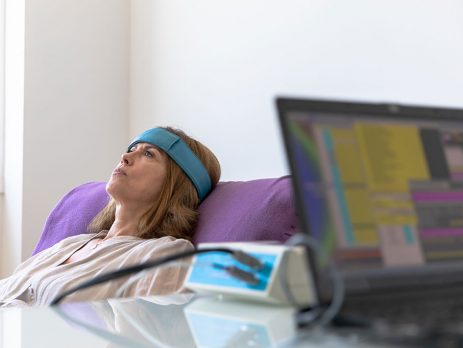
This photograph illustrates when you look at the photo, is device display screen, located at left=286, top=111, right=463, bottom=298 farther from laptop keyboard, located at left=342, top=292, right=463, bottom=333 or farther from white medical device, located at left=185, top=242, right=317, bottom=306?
white medical device, located at left=185, top=242, right=317, bottom=306

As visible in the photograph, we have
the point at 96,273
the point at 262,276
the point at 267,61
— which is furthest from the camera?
the point at 267,61

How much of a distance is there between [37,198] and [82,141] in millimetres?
346

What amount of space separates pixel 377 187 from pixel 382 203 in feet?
0.06

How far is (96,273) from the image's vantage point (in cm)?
170

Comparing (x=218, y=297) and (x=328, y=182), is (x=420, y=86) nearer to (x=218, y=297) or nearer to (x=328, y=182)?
(x=218, y=297)

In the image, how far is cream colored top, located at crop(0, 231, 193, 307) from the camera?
1.53 m

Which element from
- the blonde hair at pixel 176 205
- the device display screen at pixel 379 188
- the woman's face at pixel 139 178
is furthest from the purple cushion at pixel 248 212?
the device display screen at pixel 379 188

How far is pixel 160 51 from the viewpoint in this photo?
9.87ft

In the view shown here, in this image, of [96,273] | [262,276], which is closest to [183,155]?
[96,273]

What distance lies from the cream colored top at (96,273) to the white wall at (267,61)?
398mm

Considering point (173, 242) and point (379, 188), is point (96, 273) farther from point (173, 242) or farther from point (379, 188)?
point (379, 188)

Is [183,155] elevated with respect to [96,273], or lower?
elevated

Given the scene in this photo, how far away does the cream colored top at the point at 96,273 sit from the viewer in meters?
1.53

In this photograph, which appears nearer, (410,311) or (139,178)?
(410,311)
